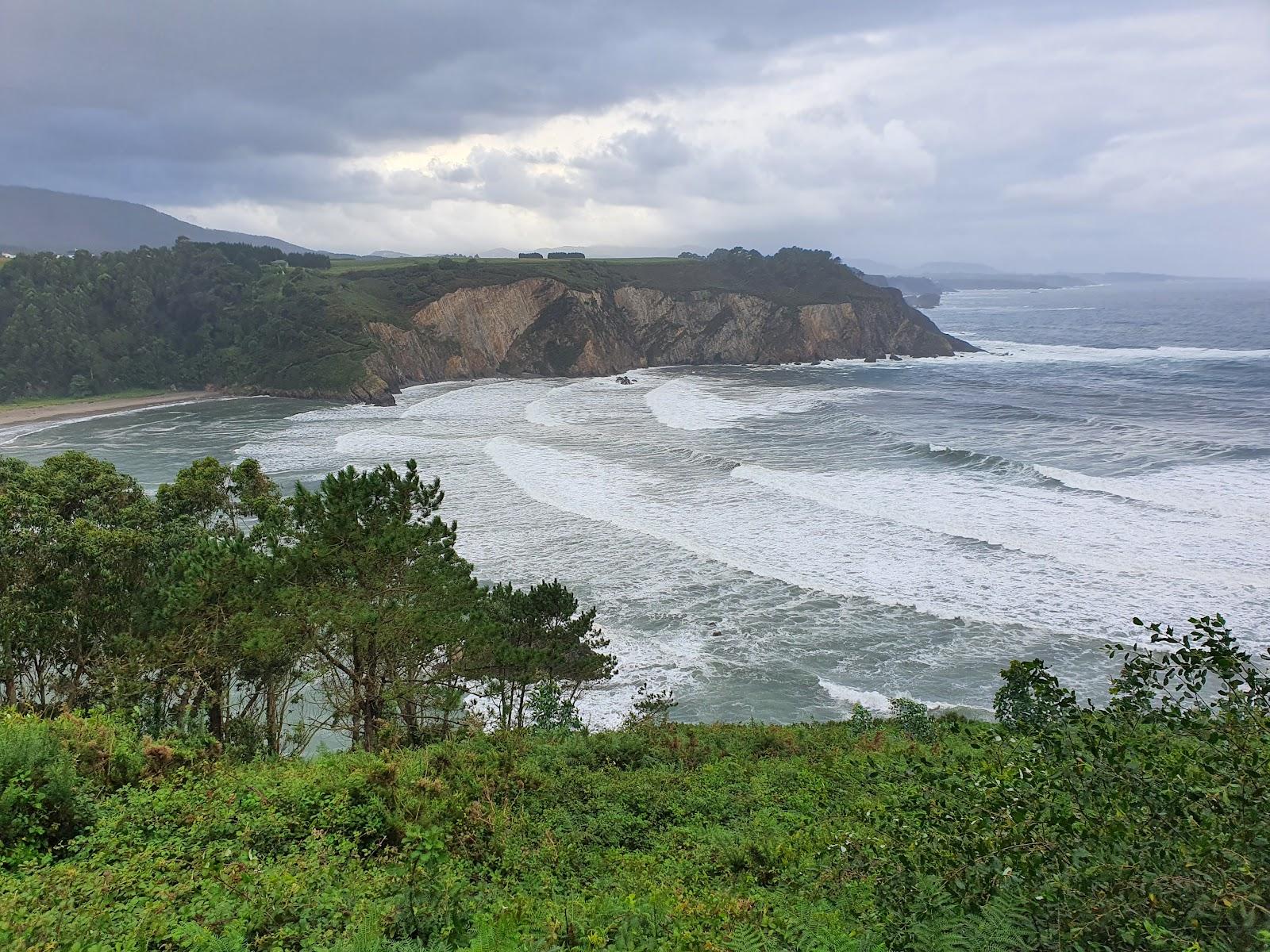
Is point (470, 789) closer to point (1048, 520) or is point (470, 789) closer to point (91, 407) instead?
point (1048, 520)

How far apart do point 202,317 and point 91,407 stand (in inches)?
840

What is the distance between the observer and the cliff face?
97.1 meters

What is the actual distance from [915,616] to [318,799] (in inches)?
815

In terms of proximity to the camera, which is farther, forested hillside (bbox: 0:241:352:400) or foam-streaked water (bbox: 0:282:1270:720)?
forested hillside (bbox: 0:241:352:400)

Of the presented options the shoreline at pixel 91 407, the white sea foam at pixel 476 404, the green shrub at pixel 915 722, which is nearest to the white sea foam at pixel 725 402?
the white sea foam at pixel 476 404

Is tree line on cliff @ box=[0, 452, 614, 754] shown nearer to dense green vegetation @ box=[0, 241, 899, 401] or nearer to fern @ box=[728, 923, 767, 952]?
fern @ box=[728, 923, 767, 952]

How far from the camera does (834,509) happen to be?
36188 millimetres

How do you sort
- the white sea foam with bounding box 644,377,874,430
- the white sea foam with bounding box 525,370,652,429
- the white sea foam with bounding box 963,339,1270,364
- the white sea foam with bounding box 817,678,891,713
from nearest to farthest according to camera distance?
the white sea foam with bounding box 817,678,891,713 < the white sea foam with bounding box 644,377,874,430 < the white sea foam with bounding box 525,370,652,429 < the white sea foam with bounding box 963,339,1270,364

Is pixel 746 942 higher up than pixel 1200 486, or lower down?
higher up

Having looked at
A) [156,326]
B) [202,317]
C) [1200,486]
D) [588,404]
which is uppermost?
[202,317]

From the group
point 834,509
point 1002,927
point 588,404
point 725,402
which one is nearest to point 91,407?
point 588,404

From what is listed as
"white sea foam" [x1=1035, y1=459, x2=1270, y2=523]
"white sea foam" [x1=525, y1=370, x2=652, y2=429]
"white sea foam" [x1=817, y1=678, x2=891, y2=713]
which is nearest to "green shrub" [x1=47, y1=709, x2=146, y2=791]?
"white sea foam" [x1=817, y1=678, x2=891, y2=713]

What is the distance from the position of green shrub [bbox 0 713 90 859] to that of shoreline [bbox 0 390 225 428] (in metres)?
74.6

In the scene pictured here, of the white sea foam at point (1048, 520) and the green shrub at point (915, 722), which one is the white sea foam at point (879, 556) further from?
the green shrub at point (915, 722)
